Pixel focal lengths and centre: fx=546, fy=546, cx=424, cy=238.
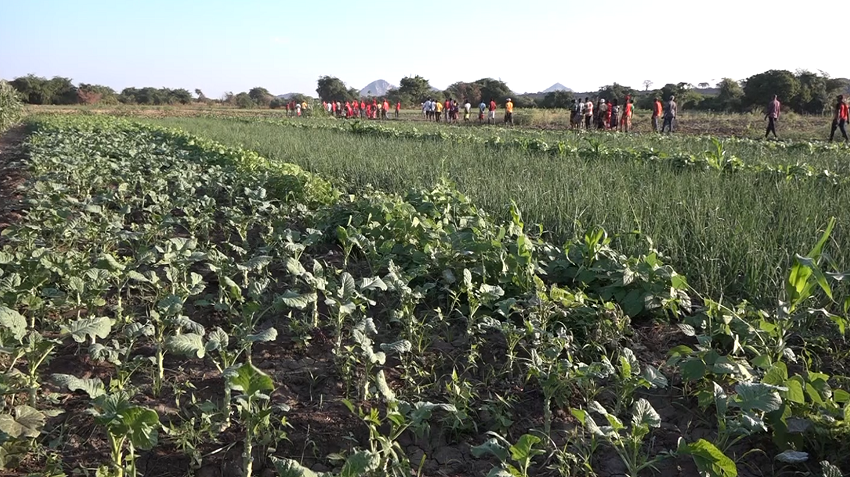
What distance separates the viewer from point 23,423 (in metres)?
1.74

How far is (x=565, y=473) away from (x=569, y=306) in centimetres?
107

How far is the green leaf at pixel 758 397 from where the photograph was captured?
1.65m

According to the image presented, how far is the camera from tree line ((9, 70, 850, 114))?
29797 millimetres

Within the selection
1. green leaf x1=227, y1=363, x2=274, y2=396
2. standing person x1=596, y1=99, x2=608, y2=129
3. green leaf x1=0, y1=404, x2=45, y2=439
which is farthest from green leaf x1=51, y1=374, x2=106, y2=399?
standing person x1=596, y1=99, x2=608, y2=129

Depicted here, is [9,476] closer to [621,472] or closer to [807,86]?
[621,472]

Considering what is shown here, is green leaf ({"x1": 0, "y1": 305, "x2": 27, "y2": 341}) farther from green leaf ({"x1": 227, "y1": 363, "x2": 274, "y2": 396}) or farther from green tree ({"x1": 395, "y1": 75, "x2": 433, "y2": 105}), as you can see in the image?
green tree ({"x1": 395, "y1": 75, "x2": 433, "y2": 105})

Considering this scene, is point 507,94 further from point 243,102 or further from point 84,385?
point 84,385

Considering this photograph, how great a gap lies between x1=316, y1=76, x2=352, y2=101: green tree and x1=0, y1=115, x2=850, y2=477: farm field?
62.3 metres

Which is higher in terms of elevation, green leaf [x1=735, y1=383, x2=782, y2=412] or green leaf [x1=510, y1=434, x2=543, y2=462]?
green leaf [x1=735, y1=383, x2=782, y2=412]

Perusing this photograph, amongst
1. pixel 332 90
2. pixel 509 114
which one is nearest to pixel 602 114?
pixel 509 114

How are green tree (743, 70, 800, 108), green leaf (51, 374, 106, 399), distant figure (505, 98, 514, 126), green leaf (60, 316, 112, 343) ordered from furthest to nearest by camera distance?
green tree (743, 70, 800, 108) < distant figure (505, 98, 514, 126) < green leaf (60, 316, 112, 343) < green leaf (51, 374, 106, 399)

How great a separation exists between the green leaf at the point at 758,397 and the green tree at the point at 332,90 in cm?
6442

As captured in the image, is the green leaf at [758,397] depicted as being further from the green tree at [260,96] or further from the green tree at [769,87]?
the green tree at [260,96]

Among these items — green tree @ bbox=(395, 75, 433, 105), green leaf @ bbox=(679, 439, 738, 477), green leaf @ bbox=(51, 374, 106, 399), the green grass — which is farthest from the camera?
green tree @ bbox=(395, 75, 433, 105)
